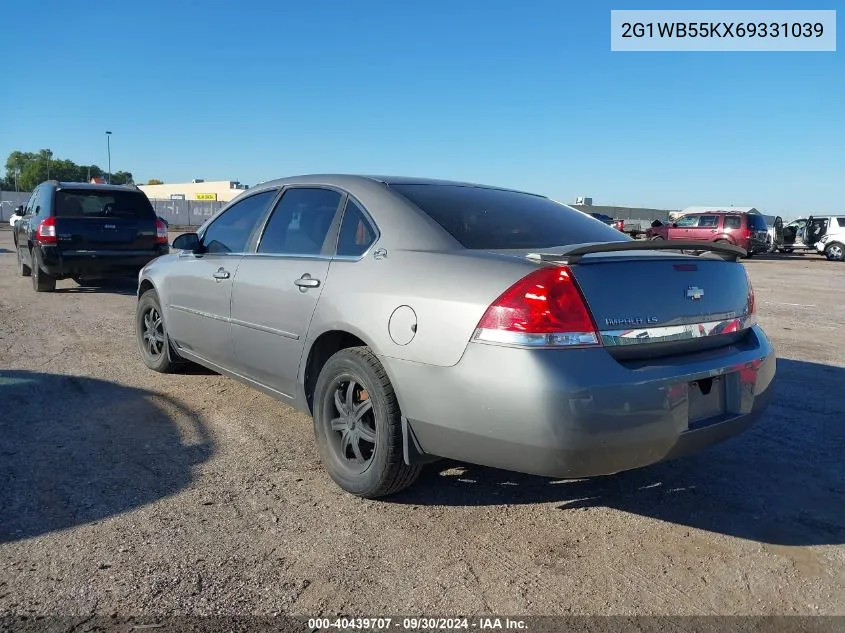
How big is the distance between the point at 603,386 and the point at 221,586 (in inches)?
62.7

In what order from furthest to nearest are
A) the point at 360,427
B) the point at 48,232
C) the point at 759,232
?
the point at 759,232, the point at 48,232, the point at 360,427

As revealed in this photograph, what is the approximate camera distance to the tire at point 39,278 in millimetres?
9977

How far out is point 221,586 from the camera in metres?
2.50

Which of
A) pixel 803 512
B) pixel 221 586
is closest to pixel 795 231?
pixel 803 512

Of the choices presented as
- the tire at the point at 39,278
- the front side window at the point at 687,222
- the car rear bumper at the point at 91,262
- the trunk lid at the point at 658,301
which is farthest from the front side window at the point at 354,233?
the front side window at the point at 687,222

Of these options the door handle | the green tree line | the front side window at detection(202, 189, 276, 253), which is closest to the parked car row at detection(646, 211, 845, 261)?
the front side window at detection(202, 189, 276, 253)

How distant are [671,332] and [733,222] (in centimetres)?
2513

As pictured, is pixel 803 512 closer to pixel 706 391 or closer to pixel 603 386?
pixel 706 391

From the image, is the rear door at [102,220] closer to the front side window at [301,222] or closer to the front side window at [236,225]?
the front side window at [236,225]

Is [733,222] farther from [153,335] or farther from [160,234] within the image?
[153,335]

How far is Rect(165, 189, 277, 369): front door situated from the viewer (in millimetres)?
4316

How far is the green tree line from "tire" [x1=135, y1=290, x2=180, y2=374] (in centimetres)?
9736

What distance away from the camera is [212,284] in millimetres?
4457

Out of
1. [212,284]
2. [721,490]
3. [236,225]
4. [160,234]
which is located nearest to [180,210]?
[160,234]
